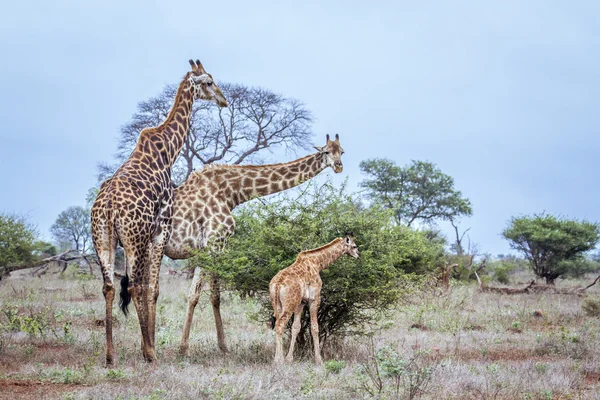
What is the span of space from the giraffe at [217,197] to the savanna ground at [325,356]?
1.00 metres

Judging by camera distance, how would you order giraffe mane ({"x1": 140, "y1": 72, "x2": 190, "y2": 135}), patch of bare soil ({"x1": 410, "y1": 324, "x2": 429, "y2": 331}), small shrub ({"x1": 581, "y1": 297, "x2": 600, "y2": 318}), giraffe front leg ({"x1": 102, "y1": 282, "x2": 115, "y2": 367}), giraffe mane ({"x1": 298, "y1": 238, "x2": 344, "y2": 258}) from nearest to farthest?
giraffe front leg ({"x1": 102, "y1": 282, "x2": 115, "y2": 367}) → giraffe mane ({"x1": 298, "y1": 238, "x2": 344, "y2": 258}) → giraffe mane ({"x1": 140, "y1": 72, "x2": 190, "y2": 135}) → patch of bare soil ({"x1": 410, "y1": 324, "x2": 429, "y2": 331}) → small shrub ({"x1": 581, "y1": 297, "x2": 600, "y2": 318})

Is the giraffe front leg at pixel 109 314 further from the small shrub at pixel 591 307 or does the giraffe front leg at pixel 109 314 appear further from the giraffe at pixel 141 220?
the small shrub at pixel 591 307

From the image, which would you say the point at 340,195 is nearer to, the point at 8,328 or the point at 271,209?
the point at 271,209

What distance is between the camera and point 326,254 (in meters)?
9.66

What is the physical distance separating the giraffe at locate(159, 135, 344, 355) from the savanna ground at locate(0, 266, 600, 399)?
3.29 ft

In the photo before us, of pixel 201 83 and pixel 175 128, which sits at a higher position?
pixel 201 83

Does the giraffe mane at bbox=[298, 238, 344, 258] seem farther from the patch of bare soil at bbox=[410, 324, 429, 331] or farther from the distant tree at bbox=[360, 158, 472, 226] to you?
the distant tree at bbox=[360, 158, 472, 226]

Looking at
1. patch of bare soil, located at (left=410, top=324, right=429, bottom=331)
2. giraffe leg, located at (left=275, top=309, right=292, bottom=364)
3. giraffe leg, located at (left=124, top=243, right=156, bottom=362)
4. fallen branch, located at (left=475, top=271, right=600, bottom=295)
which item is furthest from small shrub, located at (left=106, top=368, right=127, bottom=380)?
fallen branch, located at (left=475, top=271, right=600, bottom=295)

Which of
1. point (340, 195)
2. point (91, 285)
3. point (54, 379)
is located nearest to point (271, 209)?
point (340, 195)

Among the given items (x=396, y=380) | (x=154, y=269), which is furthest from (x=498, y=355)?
(x=154, y=269)

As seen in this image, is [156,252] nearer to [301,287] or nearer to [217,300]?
[217,300]

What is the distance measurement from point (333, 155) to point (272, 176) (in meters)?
1.04

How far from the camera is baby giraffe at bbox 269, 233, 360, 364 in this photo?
8891 mm

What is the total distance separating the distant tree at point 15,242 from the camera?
915 inches
